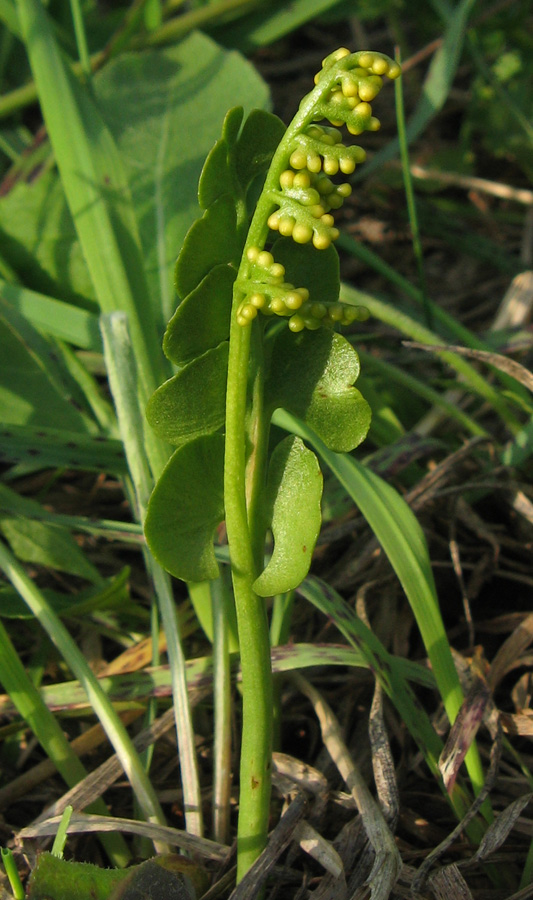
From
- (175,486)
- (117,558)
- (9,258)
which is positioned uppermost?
(175,486)

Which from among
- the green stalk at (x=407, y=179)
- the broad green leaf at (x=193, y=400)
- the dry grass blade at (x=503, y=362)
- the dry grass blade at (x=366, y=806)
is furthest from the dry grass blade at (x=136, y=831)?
the green stalk at (x=407, y=179)

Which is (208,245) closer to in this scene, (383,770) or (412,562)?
(412,562)

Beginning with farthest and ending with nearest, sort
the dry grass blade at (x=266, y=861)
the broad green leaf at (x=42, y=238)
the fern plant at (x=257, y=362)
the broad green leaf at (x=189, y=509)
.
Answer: the broad green leaf at (x=42, y=238), the dry grass blade at (x=266, y=861), the broad green leaf at (x=189, y=509), the fern plant at (x=257, y=362)

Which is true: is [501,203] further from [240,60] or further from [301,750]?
[301,750]

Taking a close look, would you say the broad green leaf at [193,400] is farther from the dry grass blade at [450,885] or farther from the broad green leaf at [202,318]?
the dry grass blade at [450,885]

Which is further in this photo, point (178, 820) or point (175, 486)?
point (178, 820)

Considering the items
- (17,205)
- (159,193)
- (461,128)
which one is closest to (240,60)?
(159,193)
